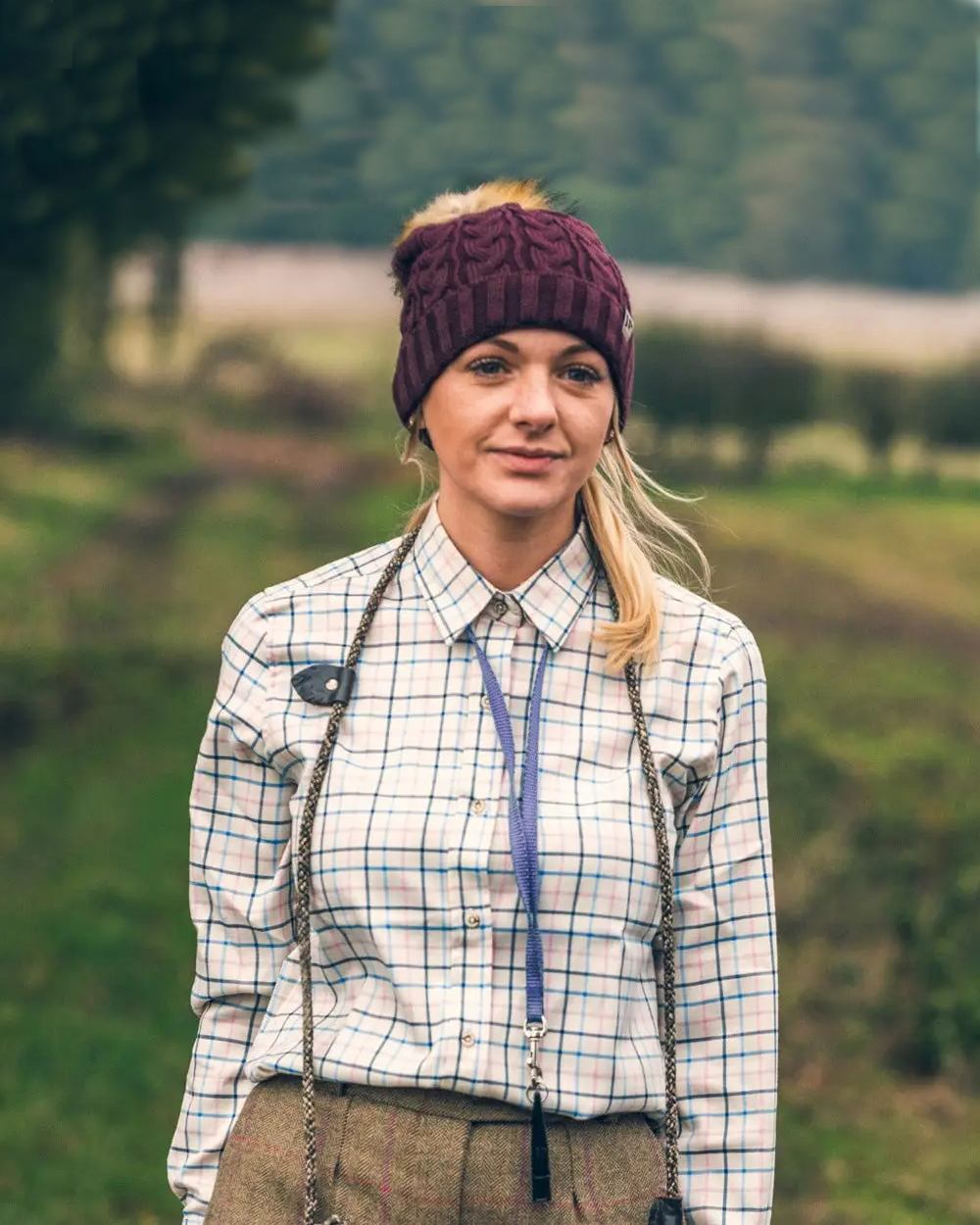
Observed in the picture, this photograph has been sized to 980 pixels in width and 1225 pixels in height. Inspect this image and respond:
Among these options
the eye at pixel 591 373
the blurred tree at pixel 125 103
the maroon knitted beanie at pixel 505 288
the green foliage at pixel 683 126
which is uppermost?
the green foliage at pixel 683 126

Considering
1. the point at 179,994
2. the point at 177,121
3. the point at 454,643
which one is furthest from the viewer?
the point at 179,994

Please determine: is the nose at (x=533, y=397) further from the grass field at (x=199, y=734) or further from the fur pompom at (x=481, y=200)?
the grass field at (x=199, y=734)

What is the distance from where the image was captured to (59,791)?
26.3 ft

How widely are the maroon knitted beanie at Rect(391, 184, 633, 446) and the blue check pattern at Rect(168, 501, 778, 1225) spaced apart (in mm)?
271

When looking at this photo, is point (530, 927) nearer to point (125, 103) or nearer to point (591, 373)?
point (591, 373)

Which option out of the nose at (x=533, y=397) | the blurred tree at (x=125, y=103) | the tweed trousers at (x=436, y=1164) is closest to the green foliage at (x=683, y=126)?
the blurred tree at (x=125, y=103)

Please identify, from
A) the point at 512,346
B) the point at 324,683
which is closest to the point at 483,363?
the point at 512,346

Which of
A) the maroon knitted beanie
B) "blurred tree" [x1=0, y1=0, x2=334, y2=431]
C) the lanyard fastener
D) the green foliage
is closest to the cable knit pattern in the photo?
the maroon knitted beanie

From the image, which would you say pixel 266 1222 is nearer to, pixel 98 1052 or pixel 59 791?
pixel 98 1052

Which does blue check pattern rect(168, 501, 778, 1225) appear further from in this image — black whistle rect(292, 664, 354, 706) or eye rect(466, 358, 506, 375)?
eye rect(466, 358, 506, 375)

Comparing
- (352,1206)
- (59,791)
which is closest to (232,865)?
(352,1206)

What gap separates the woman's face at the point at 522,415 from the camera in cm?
283

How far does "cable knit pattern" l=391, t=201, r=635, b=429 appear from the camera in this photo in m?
2.84

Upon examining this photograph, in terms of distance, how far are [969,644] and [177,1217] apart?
3.93 metres
